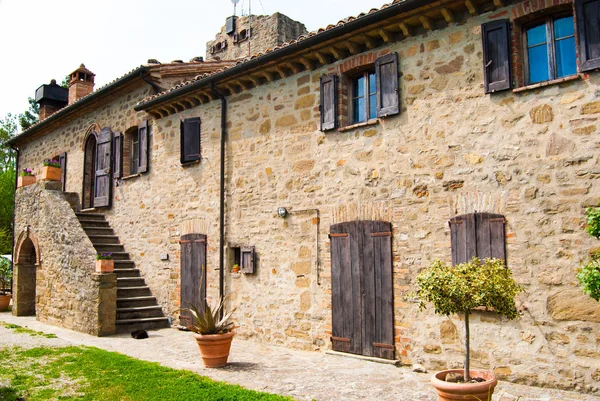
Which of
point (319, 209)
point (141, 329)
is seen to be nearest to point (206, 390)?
point (319, 209)

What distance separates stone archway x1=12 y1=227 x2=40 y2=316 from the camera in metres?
14.2

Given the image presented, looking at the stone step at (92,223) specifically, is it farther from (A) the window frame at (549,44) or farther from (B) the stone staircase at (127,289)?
(A) the window frame at (549,44)

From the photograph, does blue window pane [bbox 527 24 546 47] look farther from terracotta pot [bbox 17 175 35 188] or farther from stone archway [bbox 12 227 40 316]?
terracotta pot [bbox 17 175 35 188]

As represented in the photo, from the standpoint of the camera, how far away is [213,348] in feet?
25.1

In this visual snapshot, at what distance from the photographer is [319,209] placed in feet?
28.8

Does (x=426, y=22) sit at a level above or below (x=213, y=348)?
above

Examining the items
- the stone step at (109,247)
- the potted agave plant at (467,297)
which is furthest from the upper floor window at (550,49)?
the stone step at (109,247)

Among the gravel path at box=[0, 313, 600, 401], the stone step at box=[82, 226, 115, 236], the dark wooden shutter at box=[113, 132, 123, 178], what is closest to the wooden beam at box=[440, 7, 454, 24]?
the gravel path at box=[0, 313, 600, 401]

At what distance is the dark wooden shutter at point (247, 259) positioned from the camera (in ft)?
32.1

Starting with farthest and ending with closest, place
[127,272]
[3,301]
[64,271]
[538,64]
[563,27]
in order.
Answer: [3,301] < [127,272] < [64,271] < [538,64] < [563,27]

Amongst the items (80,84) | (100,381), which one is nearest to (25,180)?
(80,84)

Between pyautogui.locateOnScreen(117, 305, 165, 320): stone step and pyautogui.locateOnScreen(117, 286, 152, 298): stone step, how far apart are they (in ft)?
1.64

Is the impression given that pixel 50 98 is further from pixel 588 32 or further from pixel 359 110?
pixel 588 32

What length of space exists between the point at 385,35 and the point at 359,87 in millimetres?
1049
